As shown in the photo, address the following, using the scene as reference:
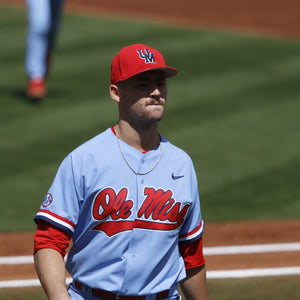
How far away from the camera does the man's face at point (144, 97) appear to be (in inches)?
134

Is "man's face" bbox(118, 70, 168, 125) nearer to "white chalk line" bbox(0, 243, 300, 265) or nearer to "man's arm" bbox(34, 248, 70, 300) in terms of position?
"man's arm" bbox(34, 248, 70, 300)

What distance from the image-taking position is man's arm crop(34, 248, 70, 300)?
10.6ft

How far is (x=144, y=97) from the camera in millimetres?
3414

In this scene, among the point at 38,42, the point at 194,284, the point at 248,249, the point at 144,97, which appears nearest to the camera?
the point at 144,97

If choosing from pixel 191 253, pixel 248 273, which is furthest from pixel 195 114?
pixel 191 253

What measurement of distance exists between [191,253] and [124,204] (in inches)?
21.4

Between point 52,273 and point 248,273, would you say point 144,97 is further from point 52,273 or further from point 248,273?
point 248,273

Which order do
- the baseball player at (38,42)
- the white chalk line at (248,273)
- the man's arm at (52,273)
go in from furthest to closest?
the baseball player at (38,42) → the white chalk line at (248,273) → the man's arm at (52,273)

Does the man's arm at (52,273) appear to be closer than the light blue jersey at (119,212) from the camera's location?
Yes

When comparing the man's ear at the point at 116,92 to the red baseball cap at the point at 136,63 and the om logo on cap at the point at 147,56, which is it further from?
the om logo on cap at the point at 147,56

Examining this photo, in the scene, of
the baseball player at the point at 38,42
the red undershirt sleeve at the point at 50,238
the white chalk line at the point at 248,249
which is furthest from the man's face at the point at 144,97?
the baseball player at the point at 38,42

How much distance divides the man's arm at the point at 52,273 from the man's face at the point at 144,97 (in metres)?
0.72

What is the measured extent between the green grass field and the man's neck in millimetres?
3914

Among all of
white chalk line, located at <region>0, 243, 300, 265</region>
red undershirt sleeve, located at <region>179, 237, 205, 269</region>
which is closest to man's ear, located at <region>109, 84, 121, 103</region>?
red undershirt sleeve, located at <region>179, 237, 205, 269</region>
